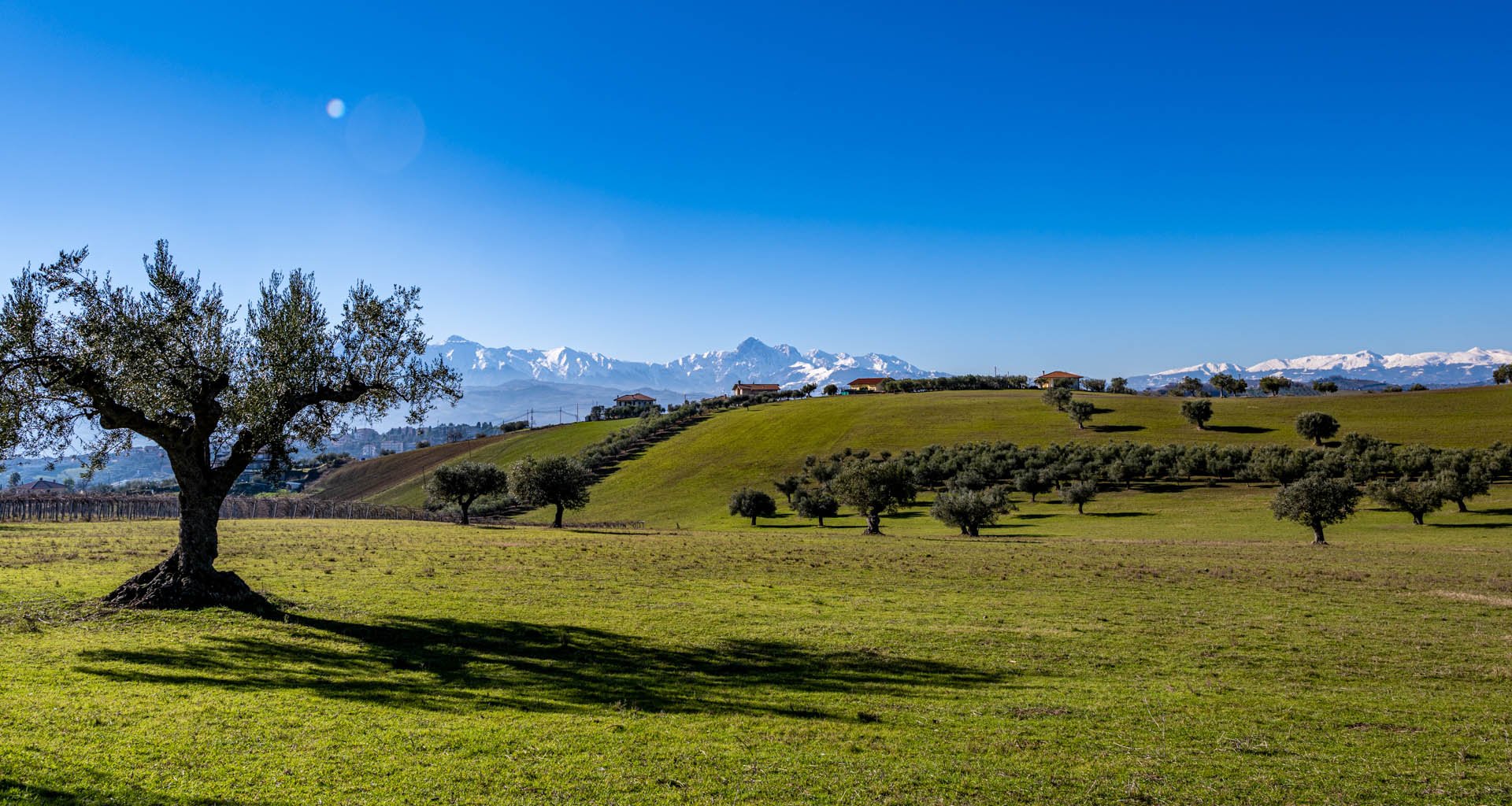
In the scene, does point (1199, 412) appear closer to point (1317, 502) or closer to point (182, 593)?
point (1317, 502)

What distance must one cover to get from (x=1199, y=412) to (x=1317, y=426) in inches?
759

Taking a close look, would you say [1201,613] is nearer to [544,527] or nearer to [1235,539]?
[1235,539]

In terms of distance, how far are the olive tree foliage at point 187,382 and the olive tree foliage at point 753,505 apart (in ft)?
231

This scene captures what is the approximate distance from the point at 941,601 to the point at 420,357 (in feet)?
73.7

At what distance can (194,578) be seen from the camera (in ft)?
79.8

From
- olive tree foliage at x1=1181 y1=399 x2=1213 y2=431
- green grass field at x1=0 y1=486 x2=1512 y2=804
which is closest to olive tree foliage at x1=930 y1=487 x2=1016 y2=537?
green grass field at x1=0 y1=486 x2=1512 y2=804

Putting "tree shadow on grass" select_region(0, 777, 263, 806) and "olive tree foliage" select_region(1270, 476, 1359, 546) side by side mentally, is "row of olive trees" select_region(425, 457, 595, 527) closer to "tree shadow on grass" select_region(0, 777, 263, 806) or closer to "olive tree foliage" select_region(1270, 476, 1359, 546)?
"olive tree foliage" select_region(1270, 476, 1359, 546)

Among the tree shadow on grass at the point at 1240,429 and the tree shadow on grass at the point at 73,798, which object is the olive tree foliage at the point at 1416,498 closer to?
the tree shadow on grass at the point at 1240,429

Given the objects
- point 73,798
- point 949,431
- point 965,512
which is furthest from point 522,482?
point 949,431

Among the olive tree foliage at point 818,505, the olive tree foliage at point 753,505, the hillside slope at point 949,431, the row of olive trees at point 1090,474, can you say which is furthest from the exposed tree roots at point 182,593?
the olive tree foliage at point 753,505

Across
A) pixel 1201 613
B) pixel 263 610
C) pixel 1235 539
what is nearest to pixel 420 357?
pixel 263 610

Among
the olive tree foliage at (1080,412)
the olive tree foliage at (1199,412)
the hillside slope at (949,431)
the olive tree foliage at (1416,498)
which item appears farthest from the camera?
the olive tree foliage at (1080,412)

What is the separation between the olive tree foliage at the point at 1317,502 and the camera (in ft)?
194

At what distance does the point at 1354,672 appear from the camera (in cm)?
1898
